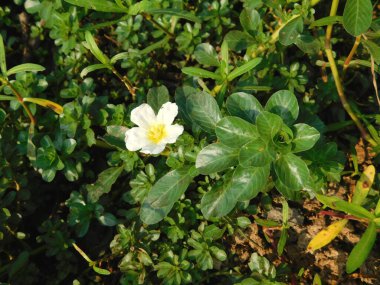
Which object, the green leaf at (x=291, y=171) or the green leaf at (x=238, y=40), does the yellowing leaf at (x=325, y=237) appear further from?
the green leaf at (x=238, y=40)

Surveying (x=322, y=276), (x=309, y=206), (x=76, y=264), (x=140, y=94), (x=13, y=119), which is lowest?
(x=76, y=264)

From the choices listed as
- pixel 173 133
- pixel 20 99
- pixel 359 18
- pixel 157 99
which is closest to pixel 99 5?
pixel 157 99

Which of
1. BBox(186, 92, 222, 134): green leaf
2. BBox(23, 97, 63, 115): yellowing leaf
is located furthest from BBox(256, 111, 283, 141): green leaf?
BBox(23, 97, 63, 115): yellowing leaf

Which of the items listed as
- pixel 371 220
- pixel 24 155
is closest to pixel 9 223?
pixel 24 155

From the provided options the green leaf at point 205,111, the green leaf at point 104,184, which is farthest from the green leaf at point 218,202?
the green leaf at point 104,184

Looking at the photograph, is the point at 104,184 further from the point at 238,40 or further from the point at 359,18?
the point at 359,18

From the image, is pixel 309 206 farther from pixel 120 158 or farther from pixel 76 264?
pixel 76 264

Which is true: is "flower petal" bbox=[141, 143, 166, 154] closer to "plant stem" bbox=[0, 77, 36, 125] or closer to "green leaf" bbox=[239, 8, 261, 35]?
"plant stem" bbox=[0, 77, 36, 125]
